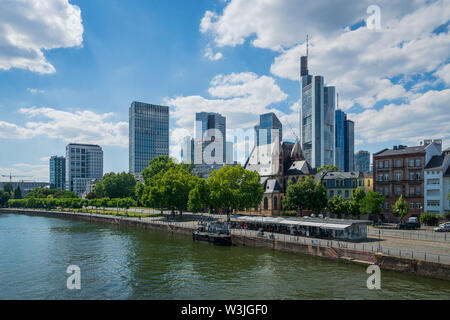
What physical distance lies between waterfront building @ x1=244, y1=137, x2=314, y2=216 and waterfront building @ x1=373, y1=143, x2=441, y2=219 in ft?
104

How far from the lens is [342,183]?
3853 inches

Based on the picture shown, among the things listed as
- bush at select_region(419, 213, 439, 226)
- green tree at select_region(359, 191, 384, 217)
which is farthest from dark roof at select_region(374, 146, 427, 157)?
bush at select_region(419, 213, 439, 226)

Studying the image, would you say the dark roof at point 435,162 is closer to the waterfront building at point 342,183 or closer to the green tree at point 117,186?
the waterfront building at point 342,183

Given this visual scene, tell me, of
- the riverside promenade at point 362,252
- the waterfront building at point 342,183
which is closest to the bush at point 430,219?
the riverside promenade at point 362,252

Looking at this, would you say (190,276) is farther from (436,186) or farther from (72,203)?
(72,203)

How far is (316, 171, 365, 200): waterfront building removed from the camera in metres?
95.1

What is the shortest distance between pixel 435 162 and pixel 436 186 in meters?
6.15

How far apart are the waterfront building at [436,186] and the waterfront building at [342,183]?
1881 cm

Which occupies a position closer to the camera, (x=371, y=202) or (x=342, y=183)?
(x=371, y=202)

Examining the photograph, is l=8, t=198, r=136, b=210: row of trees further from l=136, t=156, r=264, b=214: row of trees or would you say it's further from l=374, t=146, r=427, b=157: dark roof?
l=374, t=146, r=427, b=157: dark roof

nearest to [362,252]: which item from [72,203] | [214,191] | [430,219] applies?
[430,219]
